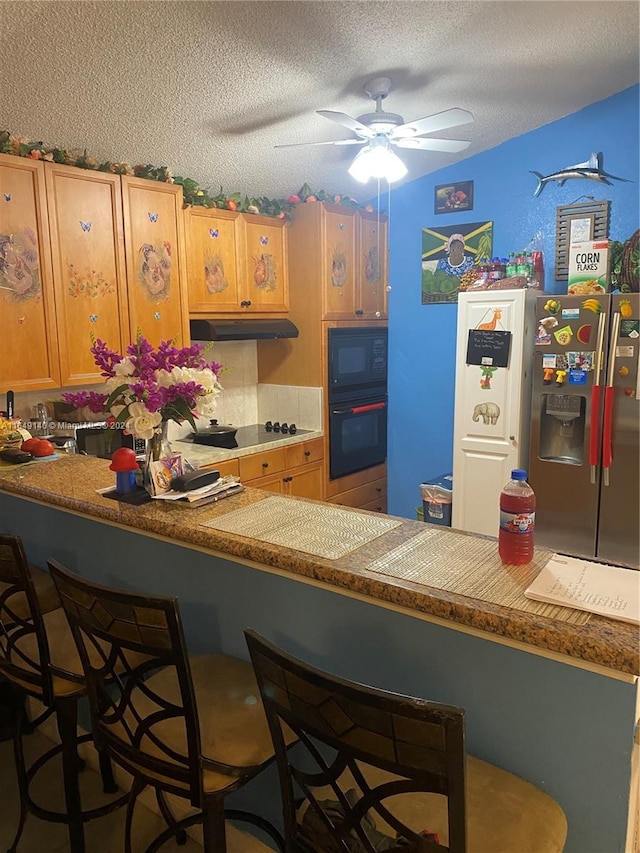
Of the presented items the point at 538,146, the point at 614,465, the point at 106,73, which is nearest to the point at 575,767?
the point at 614,465

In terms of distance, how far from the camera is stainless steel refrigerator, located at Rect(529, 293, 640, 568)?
10.5 ft

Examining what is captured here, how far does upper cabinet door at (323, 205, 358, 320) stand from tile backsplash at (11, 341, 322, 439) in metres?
0.57

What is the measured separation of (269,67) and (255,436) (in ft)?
7.12

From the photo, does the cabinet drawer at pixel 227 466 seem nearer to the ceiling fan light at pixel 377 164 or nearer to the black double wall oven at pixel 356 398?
the black double wall oven at pixel 356 398

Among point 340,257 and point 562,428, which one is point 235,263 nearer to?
point 340,257

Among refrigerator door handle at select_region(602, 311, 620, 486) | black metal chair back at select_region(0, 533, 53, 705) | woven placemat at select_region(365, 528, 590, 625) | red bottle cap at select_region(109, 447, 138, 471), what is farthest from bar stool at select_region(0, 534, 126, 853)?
refrigerator door handle at select_region(602, 311, 620, 486)

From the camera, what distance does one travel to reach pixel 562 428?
137 inches

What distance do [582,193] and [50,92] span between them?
2.75 m

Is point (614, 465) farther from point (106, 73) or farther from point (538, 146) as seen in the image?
point (106, 73)

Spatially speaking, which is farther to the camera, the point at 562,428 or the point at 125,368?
the point at 562,428

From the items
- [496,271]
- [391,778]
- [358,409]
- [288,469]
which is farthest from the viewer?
[358,409]

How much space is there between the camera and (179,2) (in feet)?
6.91

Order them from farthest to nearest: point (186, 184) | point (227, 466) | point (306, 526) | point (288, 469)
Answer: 1. point (288, 469)
2. point (227, 466)
3. point (186, 184)
4. point (306, 526)

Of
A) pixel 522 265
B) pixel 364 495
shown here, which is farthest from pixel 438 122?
pixel 364 495
